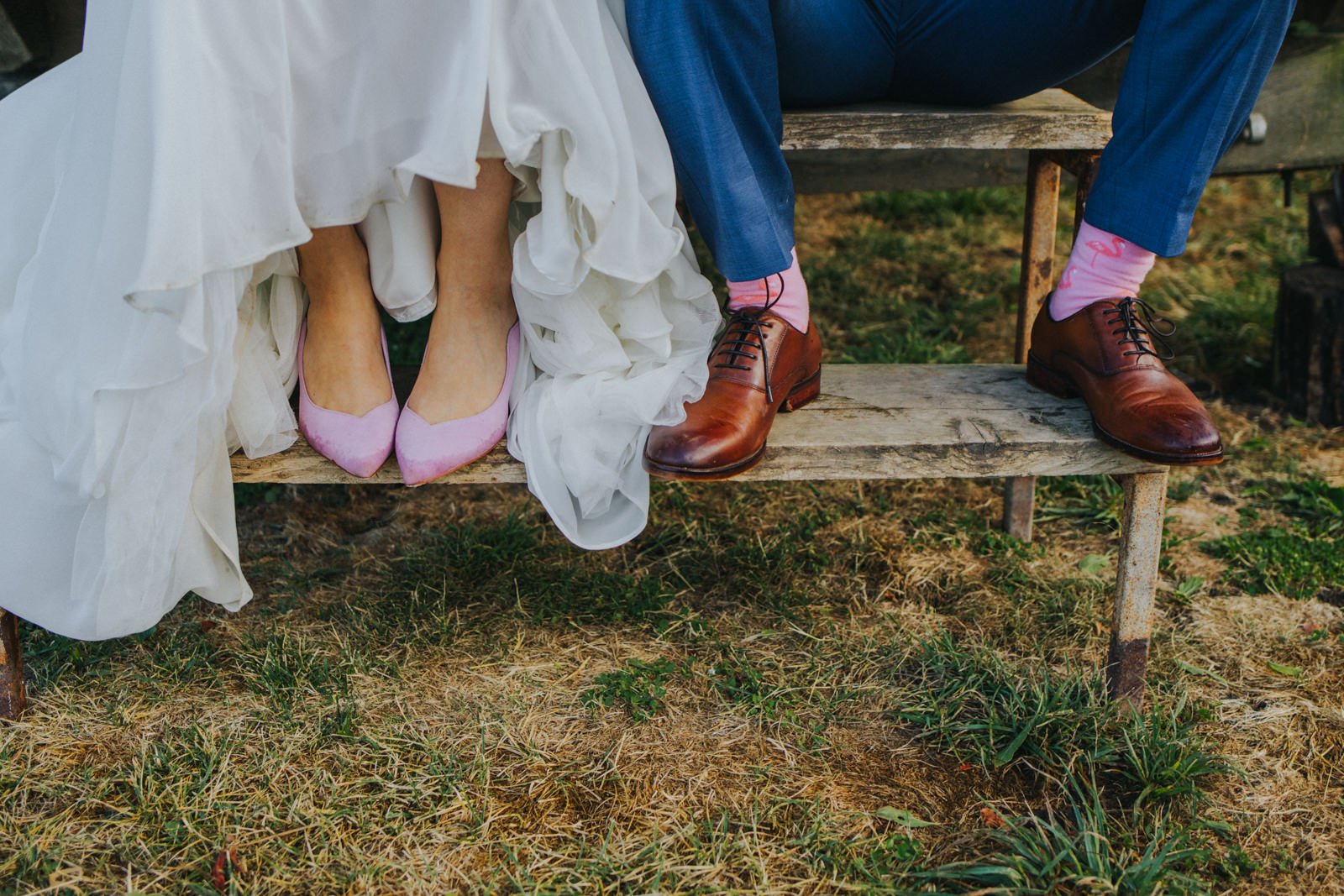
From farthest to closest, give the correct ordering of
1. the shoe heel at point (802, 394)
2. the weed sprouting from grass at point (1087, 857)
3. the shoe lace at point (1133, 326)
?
1. the shoe heel at point (802, 394)
2. the shoe lace at point (1133, 326)
3. the weed sprouting from grass at point (1087, 857)

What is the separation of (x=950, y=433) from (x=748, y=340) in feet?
0.99

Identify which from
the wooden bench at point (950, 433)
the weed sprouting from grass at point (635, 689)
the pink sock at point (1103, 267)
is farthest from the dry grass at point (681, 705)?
the pink sock at point (1103, 267)

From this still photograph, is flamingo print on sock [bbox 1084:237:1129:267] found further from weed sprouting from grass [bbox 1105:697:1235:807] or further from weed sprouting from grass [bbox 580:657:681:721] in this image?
weed sprouting from grass [bbox 580:657:681:721]

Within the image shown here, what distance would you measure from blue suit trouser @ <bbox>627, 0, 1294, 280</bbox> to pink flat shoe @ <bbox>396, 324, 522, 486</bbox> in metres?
0.38

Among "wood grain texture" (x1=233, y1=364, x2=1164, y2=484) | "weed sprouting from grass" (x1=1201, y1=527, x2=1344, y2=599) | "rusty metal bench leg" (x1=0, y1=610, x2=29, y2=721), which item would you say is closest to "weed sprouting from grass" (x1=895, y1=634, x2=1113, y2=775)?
"wood grain texture" (x1=233, y1=364, x2=1164, y2=484)

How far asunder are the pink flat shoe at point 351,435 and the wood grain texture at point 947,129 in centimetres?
69

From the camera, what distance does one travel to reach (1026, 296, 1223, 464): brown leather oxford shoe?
136 centimetres

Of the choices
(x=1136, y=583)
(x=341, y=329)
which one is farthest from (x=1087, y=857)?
(x=341, y=329)

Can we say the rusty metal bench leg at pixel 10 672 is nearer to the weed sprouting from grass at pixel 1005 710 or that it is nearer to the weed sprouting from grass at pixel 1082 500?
the weed sprouting from grass at pixel 1005 710

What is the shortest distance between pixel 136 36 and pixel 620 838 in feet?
3.47

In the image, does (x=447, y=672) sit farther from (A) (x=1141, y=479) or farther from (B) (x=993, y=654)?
(A) (x=1141, y=479)

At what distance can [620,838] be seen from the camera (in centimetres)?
131

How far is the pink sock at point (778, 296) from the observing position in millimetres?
1523

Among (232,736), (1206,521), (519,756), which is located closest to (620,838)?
(519,756)
